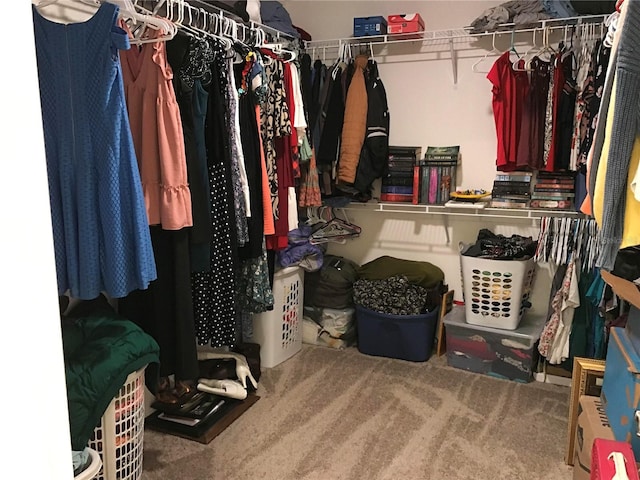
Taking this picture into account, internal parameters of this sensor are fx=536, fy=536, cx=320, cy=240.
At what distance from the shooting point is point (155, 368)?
6.51 ft

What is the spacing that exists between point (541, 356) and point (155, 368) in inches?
82.1

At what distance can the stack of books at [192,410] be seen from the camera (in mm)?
2369

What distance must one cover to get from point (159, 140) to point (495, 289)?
Result: 1.93 meters

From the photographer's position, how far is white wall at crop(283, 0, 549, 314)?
3201 mm

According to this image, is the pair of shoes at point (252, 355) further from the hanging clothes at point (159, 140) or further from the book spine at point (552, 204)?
the book spine at point (552, 204)

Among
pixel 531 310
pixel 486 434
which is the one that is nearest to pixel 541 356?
pixel 531 310

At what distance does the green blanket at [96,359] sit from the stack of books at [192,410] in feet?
2.06

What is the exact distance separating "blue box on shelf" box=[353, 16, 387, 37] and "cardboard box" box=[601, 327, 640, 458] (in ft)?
7.10

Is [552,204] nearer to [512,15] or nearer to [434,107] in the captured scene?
[434,107]

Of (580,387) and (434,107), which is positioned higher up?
(434,107)

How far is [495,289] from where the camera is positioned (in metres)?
2.90

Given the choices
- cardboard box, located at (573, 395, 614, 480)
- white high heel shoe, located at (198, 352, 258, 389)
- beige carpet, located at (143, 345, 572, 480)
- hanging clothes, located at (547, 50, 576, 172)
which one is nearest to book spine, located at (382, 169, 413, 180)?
hanging clothes, located at (547, 50, 576, 172)

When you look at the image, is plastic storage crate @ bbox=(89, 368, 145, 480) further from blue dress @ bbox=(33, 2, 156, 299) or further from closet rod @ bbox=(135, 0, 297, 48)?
closet rod @ bbox=(135, 0, 297, 48)

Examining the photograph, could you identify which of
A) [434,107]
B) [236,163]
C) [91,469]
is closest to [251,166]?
[236,163]
